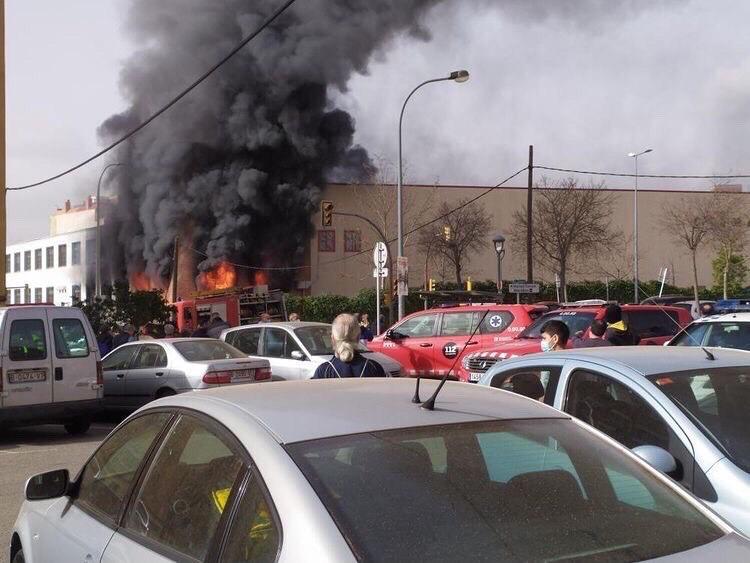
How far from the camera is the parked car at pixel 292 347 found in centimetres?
1333

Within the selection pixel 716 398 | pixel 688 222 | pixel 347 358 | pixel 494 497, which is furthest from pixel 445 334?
pixel 688 222

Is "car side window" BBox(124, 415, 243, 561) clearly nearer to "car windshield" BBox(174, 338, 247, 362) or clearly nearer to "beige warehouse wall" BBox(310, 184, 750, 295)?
"car windshield" BBox(174, 338, 247, 362)

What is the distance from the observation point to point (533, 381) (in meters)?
4.88

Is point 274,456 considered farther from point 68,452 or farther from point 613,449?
point 68,452

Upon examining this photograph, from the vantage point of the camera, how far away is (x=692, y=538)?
2.35 m

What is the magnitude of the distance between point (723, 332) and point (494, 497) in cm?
724

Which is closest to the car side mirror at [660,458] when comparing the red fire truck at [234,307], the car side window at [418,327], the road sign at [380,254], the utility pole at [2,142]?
the car side window at [418,327]

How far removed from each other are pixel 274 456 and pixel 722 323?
762 centimetres

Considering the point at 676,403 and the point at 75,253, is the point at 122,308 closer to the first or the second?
the point at 676,403

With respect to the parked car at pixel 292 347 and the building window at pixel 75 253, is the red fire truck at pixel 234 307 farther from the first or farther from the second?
the building window at pixel 75 253

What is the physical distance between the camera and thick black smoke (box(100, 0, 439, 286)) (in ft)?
165

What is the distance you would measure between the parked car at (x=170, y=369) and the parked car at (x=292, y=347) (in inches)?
33.7

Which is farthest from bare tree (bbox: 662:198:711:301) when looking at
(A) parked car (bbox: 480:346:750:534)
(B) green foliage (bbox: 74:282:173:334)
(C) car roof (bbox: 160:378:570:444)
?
(C) car roof (bbox: 160:378:570:444)

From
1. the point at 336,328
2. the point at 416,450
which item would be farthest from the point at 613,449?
the point at 336,328
